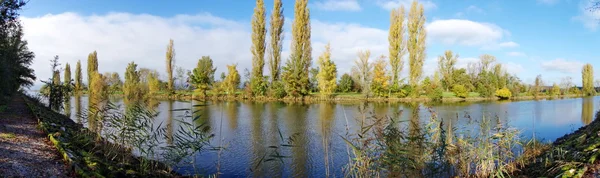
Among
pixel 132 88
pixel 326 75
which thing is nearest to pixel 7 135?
pixel 132 88

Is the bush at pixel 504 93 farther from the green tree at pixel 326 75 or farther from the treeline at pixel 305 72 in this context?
the green tree at pixel 326 75

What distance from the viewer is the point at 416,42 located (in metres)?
33.3

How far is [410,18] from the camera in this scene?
33656 mm

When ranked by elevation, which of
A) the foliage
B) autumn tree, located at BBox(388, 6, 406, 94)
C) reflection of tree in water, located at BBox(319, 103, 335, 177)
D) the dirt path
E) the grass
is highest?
autumn tree, located at BBox(388, 6, 406, 94)

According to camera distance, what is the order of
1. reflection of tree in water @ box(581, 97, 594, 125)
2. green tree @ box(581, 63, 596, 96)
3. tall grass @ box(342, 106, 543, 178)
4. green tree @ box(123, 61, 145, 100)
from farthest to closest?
green tree @ box(581, 63, 596, 96) → reflection of tree in water @ box(581, 97, 594, 125) → green tree @ box(123, 61, 145, 100) → tall grass @ box(342, 106, 543, 178)

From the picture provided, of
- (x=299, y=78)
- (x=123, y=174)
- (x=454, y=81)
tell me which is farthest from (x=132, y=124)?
(x=454, y=81)

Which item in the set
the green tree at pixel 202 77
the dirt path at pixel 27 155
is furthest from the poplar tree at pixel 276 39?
the dirt path at pixel 27 155

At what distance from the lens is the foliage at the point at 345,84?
4169cm

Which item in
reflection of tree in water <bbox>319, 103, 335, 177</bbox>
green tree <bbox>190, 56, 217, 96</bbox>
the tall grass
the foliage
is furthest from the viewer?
the foliage

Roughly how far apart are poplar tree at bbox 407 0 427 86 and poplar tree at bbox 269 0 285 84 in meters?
14.1

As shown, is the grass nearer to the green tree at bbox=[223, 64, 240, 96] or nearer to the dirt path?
the dirt path

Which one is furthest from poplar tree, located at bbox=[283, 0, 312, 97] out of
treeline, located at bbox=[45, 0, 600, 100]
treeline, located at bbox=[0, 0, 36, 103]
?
treeline, located at bbox=[0, 0, 36, 103]

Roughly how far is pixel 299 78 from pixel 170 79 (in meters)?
17.6

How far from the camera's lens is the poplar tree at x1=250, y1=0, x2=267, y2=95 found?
3438 cm
